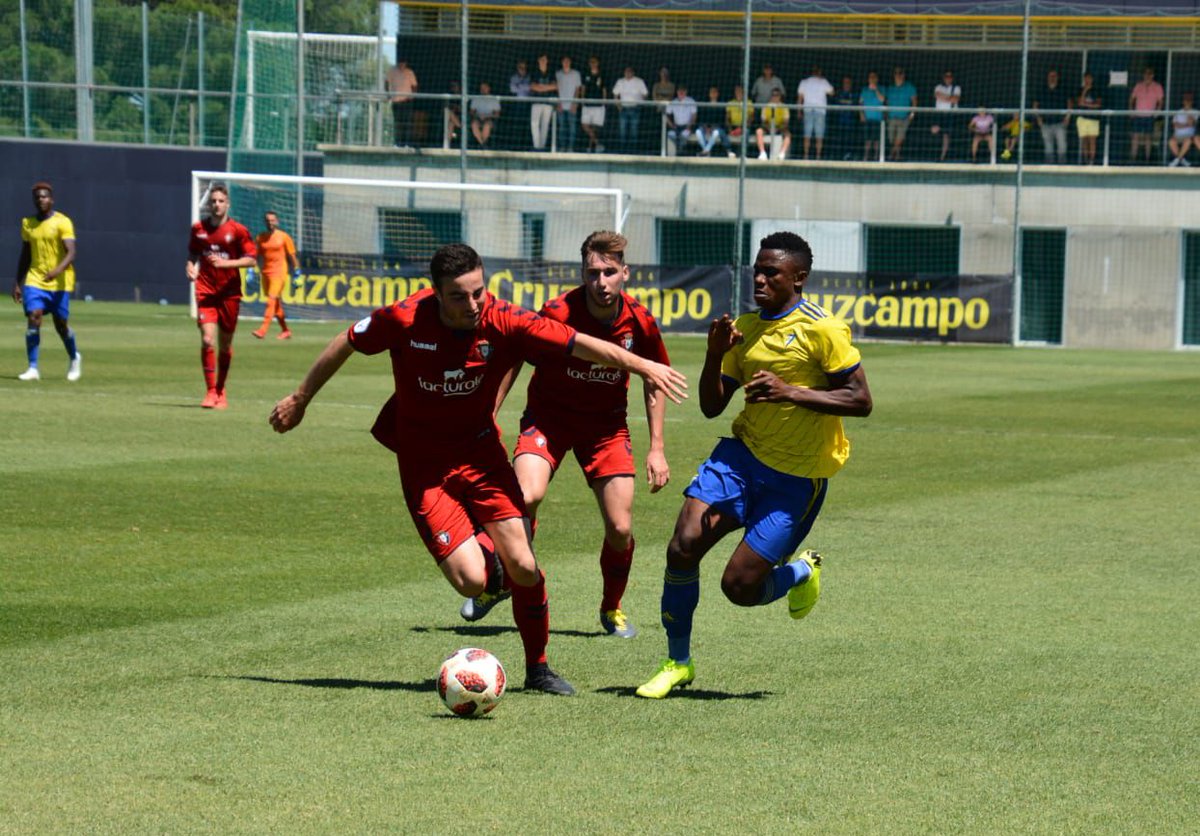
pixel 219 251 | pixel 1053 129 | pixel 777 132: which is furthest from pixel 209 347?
pixel 1053 129

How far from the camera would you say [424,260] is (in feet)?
121

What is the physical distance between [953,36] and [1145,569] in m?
33.6

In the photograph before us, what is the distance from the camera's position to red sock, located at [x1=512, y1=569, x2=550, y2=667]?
25.2 ft

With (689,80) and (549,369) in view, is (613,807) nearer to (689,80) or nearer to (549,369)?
(549,369)

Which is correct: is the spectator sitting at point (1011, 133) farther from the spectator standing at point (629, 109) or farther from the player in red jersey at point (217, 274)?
the player in red jersey at point (217, 274)

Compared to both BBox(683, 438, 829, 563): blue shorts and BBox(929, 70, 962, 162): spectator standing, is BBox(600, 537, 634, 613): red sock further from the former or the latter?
BBox(929, 70, 962, 162): spectator standing

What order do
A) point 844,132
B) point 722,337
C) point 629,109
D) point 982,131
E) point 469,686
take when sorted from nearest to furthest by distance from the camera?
point 469,686 → point 722,337 → point 982,131 → point 844,132 → point 629,109

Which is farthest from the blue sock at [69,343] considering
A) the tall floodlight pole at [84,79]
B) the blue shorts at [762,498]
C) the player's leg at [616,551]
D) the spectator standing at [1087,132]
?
the tall floodlight pole at [84,79]

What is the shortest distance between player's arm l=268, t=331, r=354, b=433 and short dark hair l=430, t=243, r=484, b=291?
499mm

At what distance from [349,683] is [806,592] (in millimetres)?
2110

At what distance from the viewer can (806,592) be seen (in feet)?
26.7

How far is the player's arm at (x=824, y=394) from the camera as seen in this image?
7.45m

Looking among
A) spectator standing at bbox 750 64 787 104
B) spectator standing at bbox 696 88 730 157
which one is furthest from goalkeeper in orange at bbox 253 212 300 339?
spectator standing at bbox 750 64 787 104

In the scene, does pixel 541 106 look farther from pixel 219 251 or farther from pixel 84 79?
pixel 219 251
